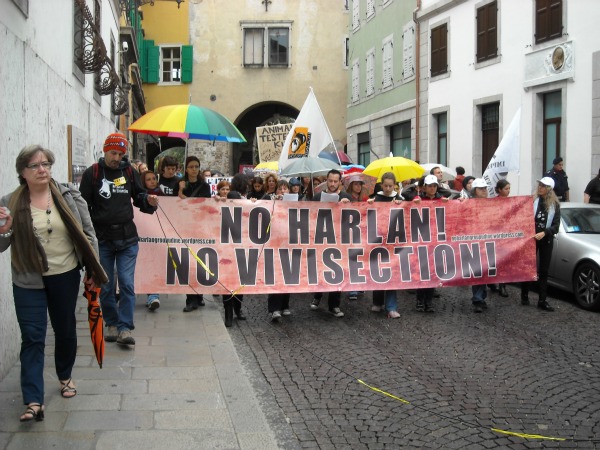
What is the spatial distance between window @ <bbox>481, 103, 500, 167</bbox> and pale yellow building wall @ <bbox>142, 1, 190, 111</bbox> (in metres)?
20.1

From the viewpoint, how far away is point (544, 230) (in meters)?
10.2

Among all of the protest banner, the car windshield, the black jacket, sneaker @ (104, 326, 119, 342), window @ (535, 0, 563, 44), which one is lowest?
sneaker @ (104, 326, 119, 342)

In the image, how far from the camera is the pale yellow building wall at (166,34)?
127ft

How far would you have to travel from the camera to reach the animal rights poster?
896 centimetres

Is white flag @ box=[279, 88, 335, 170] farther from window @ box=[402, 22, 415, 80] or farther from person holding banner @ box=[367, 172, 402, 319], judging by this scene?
window @ box=[402, 22, 415, 80]

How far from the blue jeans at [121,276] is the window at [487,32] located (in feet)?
53.7

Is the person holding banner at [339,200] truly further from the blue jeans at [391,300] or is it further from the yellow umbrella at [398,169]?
the yellow umbrella at [398,169]

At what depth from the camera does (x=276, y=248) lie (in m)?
9.13

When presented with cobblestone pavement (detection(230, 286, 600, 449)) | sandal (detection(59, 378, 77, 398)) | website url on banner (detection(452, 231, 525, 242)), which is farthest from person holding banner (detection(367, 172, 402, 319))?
sandal (detection(59, 378, 77, 398))

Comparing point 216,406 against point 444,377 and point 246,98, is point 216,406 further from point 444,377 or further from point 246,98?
point 246,98

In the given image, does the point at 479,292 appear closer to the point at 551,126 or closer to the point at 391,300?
the point at 391,300

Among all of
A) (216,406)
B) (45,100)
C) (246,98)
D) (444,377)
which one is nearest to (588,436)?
(444,377)

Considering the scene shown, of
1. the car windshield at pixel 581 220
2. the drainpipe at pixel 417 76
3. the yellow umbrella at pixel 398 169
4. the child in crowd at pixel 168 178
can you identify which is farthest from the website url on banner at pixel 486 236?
the drainpipe at pixel 417 76

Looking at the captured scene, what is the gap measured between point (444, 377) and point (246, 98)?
33.8m
